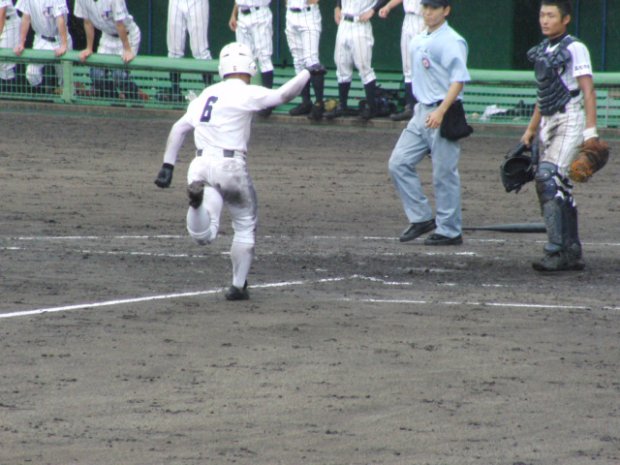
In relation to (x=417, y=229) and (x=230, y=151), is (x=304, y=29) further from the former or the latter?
(x=230, y=151)

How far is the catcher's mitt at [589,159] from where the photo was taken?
Result: 901 centimetres

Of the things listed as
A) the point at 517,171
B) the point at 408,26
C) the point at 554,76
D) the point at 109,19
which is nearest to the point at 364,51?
the point at 408,26

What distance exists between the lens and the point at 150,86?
64.1 feet

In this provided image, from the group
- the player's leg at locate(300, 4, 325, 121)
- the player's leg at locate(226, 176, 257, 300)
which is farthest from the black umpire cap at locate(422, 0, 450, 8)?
the player's leg at locate(300, 4, 325, 121)

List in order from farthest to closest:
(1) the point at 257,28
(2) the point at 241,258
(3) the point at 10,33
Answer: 1. (3) the point at 10,33
2. (1) the point at 257,28
3. (2) the point at 241,258

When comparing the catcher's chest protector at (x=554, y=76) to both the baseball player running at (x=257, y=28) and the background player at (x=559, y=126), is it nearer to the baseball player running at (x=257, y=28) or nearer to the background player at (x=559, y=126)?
the background player at (x=559, y=126)

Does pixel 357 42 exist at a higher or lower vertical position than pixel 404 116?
higher

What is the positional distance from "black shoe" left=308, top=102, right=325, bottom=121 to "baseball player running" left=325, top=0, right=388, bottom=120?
420mm

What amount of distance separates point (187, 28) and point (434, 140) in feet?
31.9

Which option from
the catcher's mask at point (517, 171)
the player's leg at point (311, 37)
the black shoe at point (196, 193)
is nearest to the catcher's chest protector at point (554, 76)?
the catcher's mask at point (517, 171)

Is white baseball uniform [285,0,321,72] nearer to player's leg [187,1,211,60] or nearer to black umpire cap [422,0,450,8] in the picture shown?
player's leg [187,1,211,60]

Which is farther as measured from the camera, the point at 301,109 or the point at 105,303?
the point at 301,109

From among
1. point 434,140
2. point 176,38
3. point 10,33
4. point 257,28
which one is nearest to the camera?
point 434,140

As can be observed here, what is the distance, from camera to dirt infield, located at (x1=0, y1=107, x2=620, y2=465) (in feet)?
17.5
